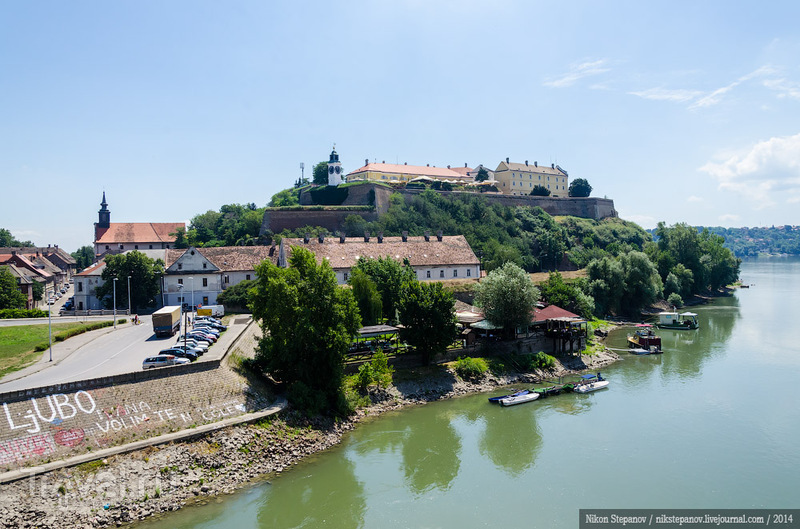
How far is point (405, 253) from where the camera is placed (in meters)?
49.3

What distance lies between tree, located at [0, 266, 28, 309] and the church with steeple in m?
25.7

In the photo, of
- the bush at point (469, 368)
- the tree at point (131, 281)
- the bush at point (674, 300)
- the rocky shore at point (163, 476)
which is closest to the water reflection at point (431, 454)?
the rocky shore at point (163, 476)

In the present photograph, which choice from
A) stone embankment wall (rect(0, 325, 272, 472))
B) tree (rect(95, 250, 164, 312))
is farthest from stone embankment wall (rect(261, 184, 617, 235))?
stone embankment wall (rect(0, 325, 272, 472))

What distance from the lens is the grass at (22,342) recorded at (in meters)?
23.3

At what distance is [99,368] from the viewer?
22578 millimetres

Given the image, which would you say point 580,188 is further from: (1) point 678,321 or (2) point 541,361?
(2) point 541,361

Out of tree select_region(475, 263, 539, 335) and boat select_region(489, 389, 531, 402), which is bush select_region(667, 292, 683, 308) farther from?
boat select_region(489, 389, 531, 402)

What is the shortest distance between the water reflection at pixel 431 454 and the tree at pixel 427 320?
4415 millimetres

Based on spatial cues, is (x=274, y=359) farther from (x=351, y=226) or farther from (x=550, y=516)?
(x=351, y=226)

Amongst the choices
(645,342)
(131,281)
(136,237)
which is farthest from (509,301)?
(136,237)

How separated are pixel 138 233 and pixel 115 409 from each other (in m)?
59.3

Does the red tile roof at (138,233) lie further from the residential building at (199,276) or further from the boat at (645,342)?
the boat at (645,342)

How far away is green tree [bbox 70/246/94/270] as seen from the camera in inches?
3730

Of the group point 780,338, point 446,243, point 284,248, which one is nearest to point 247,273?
point 284,248
